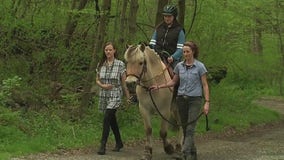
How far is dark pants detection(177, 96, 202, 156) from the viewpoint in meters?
9.45

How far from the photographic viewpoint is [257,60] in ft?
91.5

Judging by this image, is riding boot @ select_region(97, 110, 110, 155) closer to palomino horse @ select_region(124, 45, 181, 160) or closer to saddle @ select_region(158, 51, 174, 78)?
palomino horse @ select_region(124, 45, 181, 160)

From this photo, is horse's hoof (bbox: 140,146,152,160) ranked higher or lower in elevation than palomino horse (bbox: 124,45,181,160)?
lower

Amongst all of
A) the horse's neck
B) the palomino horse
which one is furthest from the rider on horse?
the palomino horse

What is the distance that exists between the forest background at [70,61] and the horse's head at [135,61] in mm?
2776

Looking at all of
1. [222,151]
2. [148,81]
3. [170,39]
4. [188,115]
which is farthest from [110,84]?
[222,151]

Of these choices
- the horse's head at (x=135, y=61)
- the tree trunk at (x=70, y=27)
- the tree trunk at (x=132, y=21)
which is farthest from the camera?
the tree trunk at (x=132, y=21)

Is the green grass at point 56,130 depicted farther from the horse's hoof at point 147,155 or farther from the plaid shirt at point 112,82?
the horse's hoof at point 147,155

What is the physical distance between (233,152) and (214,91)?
5.96 metres

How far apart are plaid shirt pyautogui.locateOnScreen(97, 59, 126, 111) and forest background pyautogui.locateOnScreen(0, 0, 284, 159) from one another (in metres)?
1.38

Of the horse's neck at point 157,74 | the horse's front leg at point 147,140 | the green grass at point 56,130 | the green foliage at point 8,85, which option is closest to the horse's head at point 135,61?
the horse's neck at point 157,74

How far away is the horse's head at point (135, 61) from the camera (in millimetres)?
9977

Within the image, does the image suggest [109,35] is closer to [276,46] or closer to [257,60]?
[257,60]

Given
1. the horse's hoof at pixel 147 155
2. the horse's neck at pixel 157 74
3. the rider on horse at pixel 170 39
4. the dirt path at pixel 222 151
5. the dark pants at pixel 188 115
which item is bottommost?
the dirt path at pixel 222 151
